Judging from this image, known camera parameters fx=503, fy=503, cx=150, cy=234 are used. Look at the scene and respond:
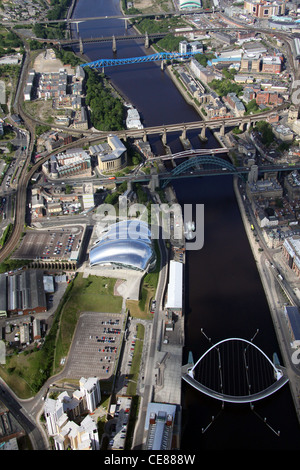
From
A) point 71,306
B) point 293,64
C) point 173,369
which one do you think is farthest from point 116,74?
point 173,369

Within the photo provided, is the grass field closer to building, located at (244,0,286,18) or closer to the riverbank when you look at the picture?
the riverbank

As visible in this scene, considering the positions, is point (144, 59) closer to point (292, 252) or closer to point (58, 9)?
point (58, 9)

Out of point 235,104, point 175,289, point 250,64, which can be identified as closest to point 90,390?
point 175,289

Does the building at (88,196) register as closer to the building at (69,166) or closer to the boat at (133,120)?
the building at (69,166)

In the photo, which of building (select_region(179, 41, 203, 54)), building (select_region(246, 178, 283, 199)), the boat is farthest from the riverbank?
building (select_region(179, 41, 203, 54))

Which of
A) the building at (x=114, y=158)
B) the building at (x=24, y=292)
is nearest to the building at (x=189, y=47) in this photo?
the building at (x=114, y=158)

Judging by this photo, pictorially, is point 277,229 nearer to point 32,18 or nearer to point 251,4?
point 251,4
